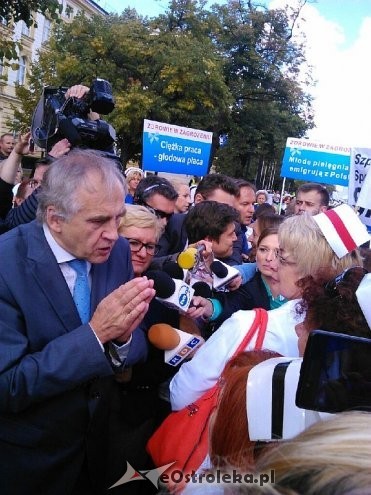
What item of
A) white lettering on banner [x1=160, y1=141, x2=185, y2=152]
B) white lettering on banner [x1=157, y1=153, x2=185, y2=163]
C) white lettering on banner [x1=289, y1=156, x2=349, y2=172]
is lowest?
white lettering on banner [x1=157, y1=153, x2=185, y2=163]

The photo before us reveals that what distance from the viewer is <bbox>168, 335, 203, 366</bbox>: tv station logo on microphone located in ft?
6.66

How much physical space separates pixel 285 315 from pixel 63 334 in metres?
0.77

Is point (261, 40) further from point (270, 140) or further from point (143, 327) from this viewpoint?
point (143, 327)

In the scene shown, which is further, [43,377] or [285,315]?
[285,315]

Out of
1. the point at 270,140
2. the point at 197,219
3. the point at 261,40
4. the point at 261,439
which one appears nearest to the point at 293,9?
the point at 261,40

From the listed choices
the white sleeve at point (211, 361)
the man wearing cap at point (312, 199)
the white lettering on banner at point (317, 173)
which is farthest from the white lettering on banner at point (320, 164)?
the white sleeve at point (211, 361)

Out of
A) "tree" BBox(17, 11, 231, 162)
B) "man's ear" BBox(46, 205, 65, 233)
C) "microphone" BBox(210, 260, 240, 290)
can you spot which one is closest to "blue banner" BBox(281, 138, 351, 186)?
"microphone" BBox(210, 260, 240, 290)

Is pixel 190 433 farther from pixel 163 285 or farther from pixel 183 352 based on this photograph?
pixel 163 285

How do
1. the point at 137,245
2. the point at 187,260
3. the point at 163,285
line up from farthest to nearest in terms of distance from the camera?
the point at 137,245 → the point at 187,260 → the point at 163,285

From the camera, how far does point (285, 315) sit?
5.60 feet

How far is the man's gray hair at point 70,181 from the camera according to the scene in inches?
66.8

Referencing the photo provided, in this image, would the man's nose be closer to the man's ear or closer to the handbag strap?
the man's ear

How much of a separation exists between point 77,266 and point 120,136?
25224 millimetres

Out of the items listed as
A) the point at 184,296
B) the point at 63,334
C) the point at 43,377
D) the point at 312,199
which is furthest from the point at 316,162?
the point at 43,377
